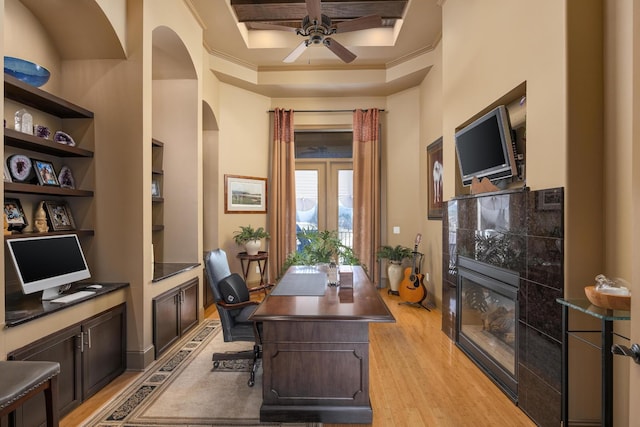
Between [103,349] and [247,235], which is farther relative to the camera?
[247,235]

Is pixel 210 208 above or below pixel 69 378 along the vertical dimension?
above

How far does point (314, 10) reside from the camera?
319cm

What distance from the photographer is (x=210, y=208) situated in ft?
17.6

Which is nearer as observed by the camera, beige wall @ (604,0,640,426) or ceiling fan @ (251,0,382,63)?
beige wall @ (604,0,640,426)

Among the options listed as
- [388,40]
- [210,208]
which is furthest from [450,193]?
[210,208]

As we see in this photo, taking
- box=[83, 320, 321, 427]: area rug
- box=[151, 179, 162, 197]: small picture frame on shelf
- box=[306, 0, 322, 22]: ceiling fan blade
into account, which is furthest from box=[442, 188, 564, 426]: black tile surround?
box=[151, 179, 162, 197]: small picture frame on shelf

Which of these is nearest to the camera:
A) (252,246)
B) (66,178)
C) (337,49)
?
(66,178)

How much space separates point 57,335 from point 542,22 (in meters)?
3.71

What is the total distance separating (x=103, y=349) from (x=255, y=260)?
293 centimetres

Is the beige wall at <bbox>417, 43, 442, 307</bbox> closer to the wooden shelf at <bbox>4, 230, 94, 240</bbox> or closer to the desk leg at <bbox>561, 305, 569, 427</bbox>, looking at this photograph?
the desk leg at <bbox>561, 305, 569, 427</bbox>

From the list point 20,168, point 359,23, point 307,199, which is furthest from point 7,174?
point 307,199

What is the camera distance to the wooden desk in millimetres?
2143

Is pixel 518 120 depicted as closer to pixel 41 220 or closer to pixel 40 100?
pixel 40 100

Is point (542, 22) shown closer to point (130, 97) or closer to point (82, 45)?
point (130, 97)
